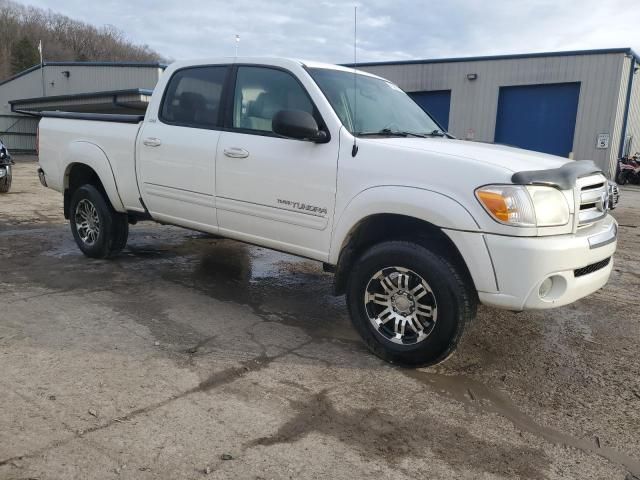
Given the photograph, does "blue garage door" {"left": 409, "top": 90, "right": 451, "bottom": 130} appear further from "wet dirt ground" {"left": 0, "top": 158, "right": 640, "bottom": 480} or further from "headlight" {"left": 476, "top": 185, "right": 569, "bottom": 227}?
"headlight" {"left": 476, "top": 185, "right": 569, "bottom": 227}

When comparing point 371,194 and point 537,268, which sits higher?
point 371,194

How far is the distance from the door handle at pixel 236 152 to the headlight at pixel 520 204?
1.92 m

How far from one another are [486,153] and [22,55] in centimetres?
7557

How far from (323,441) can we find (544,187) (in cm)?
190

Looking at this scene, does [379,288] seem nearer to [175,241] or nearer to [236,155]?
[236,155]

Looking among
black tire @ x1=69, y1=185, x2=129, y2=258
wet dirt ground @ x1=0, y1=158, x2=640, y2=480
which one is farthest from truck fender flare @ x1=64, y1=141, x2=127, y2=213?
wet dirt ground @ x1=0, y1=158, x2=640, y2=480

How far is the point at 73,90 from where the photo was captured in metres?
31.1

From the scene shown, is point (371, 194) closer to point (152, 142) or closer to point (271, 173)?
point (271, 173)

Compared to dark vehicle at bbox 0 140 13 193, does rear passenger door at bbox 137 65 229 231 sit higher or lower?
higher

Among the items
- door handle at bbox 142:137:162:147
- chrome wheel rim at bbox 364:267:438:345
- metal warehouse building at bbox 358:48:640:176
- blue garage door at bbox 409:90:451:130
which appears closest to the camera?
chrome wheel rim at bbox 364:267:438:345

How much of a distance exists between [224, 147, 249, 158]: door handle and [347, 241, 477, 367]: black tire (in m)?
1.29

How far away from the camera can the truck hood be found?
3.30m

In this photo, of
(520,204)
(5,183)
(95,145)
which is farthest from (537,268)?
(5,183)

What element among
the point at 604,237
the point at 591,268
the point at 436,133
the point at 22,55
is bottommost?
the point at 591,268
